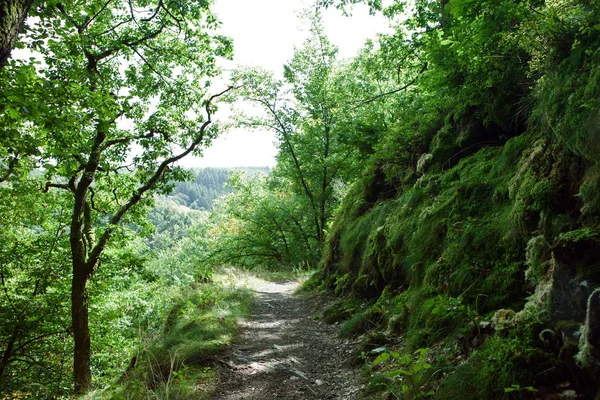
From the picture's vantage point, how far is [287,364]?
5309 mm

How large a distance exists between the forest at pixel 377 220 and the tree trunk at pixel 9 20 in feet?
0.05

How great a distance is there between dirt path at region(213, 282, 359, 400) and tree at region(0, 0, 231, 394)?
14.3 ft

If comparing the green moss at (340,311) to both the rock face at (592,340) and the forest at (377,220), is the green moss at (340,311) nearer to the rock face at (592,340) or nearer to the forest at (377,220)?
the forest at (377,220)

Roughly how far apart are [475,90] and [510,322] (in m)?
3.57

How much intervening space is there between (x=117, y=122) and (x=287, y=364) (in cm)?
904

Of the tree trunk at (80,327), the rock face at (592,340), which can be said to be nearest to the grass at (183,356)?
the rock face at (592,340)

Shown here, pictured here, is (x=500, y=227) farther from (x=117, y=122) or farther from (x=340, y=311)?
(x=117, y=122)

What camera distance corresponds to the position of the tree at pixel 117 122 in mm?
8070

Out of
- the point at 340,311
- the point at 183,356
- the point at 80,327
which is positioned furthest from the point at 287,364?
the point at 80,327

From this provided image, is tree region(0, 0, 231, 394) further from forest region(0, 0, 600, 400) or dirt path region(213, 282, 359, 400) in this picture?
dirt path region(213, 282, 359, 400)

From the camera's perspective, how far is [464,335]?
11.3 feet

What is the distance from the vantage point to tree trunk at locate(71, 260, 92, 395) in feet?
31.9

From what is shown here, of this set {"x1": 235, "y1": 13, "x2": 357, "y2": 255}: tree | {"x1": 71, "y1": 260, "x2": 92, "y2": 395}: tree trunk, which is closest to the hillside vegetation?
{"x1": 71, "y1": 260, "x2": 92, "y2": 395}: tree trunk

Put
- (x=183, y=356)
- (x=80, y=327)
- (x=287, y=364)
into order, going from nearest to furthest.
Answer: (x=183, y=356) → (x=287, y=364) → (x=80, y=327)
